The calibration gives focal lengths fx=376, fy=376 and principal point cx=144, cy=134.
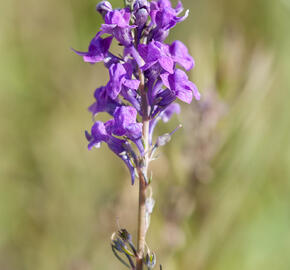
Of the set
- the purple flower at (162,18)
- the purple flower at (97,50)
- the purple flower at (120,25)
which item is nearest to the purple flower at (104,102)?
the purple flower at (97,50)

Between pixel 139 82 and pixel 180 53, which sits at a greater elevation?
pixel 180 53

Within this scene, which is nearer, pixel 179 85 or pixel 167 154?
pixel 179 85

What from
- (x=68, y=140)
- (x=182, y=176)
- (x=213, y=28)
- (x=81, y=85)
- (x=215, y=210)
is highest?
(x=213, y=28)

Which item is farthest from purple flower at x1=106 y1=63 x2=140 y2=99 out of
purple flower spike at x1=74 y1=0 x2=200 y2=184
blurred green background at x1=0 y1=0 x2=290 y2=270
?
blurred green background at x1=0 y1=0 x2=290 y2=270

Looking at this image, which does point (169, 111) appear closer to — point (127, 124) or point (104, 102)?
point (104, 102)

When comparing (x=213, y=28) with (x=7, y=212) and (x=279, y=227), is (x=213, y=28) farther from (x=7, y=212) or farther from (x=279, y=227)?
(x=7, y=212)

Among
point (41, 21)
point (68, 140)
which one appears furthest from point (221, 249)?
point (41, 21)

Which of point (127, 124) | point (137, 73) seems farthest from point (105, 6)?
point (127, 124)
